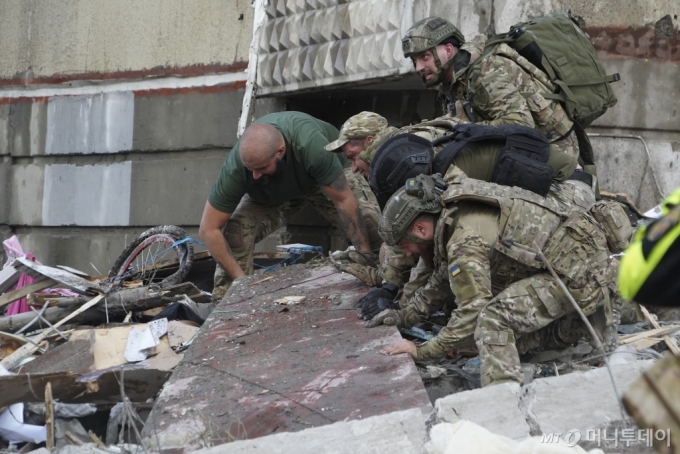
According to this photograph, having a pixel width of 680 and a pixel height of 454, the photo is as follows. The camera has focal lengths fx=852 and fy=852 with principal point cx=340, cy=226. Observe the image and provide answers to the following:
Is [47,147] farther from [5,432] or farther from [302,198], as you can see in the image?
[5,432]

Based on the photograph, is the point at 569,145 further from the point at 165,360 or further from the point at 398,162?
the point at 165,360

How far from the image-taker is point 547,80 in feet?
16.5

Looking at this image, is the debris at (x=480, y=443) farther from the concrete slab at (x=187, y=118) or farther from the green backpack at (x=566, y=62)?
the concrete slab at (x=187, y=118)

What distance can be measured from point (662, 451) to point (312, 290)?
3.80m

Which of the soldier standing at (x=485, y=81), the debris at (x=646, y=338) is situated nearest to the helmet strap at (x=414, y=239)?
the debris at (x=646, y=338)

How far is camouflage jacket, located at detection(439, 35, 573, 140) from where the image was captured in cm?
479

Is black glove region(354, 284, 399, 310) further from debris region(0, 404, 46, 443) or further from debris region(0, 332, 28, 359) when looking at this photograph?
debris region(0, 332, 28, 359)

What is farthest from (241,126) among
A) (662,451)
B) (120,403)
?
(662,451)

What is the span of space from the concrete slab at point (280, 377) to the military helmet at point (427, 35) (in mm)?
1472

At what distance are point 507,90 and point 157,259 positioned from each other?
12.2 feet

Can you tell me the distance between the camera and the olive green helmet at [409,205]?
3604mm

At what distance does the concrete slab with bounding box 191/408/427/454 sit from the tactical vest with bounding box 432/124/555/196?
1551 mm

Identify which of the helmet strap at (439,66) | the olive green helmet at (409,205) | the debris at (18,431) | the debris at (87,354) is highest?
the helmet strap at (439,66)

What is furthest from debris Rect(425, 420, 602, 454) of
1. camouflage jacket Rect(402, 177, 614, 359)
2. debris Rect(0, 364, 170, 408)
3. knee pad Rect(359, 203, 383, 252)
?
knee pad Rect(359, 203, 383, 252)
